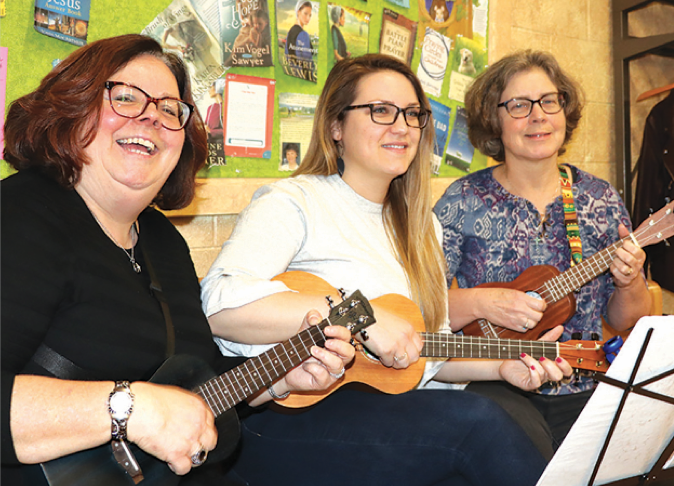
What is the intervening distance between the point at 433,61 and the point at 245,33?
0.95 meters

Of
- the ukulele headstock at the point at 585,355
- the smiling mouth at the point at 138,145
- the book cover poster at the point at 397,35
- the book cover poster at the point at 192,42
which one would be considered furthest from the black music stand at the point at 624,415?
the book cover poster at the point at 397,35

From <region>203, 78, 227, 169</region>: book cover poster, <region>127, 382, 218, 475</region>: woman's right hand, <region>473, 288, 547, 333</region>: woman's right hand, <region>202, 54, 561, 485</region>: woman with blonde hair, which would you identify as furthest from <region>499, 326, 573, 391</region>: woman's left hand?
<region>203, 78, 227, 169</region>: book cover poster

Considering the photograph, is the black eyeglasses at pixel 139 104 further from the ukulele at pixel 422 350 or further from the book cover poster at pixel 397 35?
the book cover poster at pixel 397 35

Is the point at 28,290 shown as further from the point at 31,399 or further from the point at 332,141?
the point at 332,141

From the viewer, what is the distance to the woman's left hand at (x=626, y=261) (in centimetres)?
200

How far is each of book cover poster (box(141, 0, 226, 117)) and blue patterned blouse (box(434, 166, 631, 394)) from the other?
0.92 metres

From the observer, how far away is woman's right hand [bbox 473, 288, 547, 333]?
195cm

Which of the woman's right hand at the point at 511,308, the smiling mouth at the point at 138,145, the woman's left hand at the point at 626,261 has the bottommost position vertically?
the woman's right hand at the point at 511,308

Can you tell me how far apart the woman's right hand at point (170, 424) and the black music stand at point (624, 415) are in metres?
0.67

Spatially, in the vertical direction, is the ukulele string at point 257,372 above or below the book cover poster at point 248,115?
below

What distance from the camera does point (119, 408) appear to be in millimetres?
1052

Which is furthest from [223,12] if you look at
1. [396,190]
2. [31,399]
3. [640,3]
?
[640,3]

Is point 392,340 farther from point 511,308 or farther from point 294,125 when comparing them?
point 294,125

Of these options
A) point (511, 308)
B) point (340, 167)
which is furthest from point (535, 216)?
point (340, 167)
